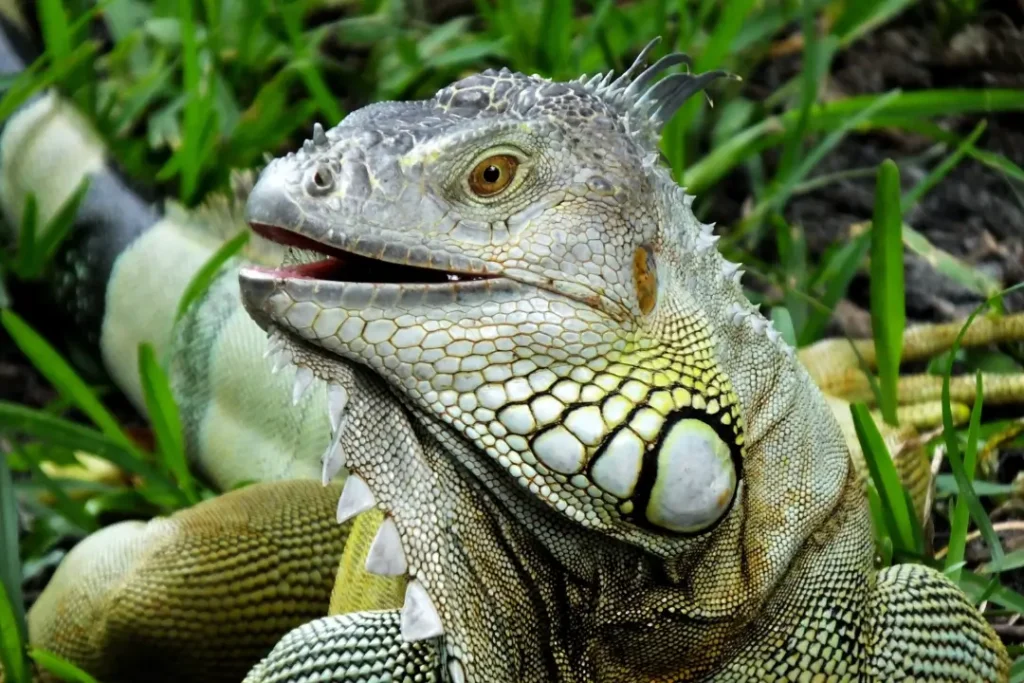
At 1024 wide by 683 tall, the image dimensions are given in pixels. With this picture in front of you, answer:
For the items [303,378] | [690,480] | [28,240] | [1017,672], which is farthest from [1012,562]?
[28,240]

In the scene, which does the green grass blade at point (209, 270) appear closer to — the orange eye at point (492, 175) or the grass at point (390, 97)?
the grass at point (390, 97)

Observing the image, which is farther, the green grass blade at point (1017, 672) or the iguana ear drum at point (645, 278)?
the green grass blade at point (1017, 672)

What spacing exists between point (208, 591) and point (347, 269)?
1143mm

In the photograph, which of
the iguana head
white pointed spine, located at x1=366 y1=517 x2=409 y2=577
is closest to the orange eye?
the iguana head

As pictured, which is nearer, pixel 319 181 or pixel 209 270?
pixel 319 181

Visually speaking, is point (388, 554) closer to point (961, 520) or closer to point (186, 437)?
point (961, 520)

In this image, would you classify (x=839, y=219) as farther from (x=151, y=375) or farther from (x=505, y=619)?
(x=505, y=619)

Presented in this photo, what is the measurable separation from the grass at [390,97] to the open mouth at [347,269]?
106 centimetres

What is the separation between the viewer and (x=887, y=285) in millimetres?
2523

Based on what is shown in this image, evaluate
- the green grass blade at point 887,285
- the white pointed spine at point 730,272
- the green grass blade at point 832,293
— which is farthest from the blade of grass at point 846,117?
the white pointed spine at point 730,272

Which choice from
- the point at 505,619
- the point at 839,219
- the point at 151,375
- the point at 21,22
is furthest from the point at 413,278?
the point at 21,22

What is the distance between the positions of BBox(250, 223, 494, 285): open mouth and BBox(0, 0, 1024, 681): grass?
1055mm

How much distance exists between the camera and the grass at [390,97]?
2.68 metres

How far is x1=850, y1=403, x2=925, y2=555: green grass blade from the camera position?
2.10 metres
